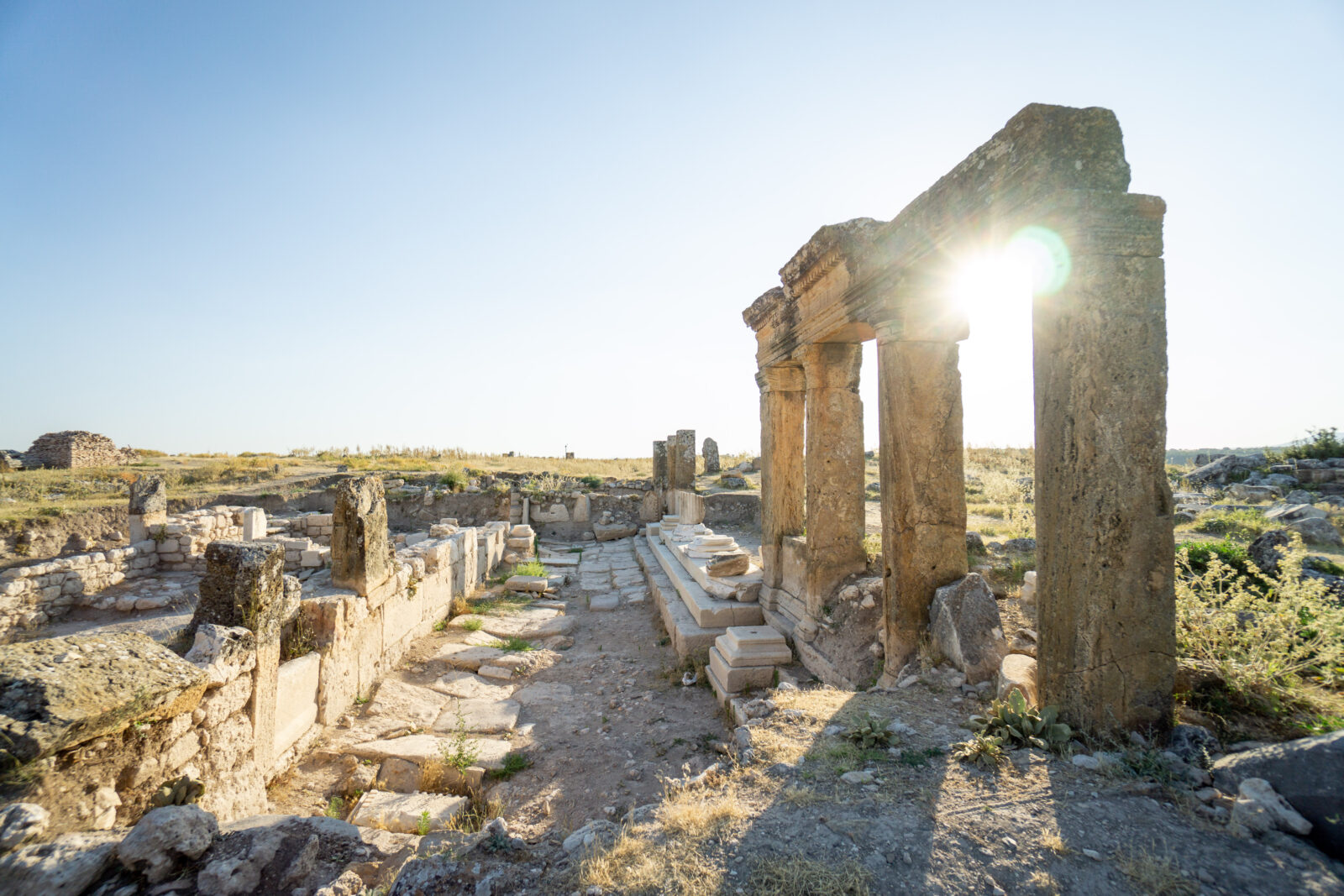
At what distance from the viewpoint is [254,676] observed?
3.80 m

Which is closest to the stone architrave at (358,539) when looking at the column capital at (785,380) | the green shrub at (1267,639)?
the column capital at (785,380)

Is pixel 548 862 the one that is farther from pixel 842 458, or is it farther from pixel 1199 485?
pixel 1199 485

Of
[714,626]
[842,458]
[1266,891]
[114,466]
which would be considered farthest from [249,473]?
[1266,891]

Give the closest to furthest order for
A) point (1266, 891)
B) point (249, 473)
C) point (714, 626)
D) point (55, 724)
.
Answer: point (1266, 891) → point (55, 724) → point (714, 626) → point (249, 473)

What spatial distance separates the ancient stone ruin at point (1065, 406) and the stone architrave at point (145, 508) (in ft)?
46.0

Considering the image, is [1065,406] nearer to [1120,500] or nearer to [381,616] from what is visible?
[1120,500]

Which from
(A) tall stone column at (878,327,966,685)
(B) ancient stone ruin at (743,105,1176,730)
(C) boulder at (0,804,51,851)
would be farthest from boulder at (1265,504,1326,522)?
(C) boulder at (0,804,51,851)

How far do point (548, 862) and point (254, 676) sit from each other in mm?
2551

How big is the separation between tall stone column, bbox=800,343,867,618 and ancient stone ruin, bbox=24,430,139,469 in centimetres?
3161

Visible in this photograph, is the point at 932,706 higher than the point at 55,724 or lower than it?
lower

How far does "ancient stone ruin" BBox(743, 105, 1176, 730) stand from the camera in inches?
115

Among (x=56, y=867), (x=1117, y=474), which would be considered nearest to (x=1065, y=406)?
(x=1117, y=474)

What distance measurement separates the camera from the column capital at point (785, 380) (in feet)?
23.5

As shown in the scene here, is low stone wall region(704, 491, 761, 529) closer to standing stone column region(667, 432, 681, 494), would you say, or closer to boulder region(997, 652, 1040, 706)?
standing stone column region(667, 432, 681, 494)
